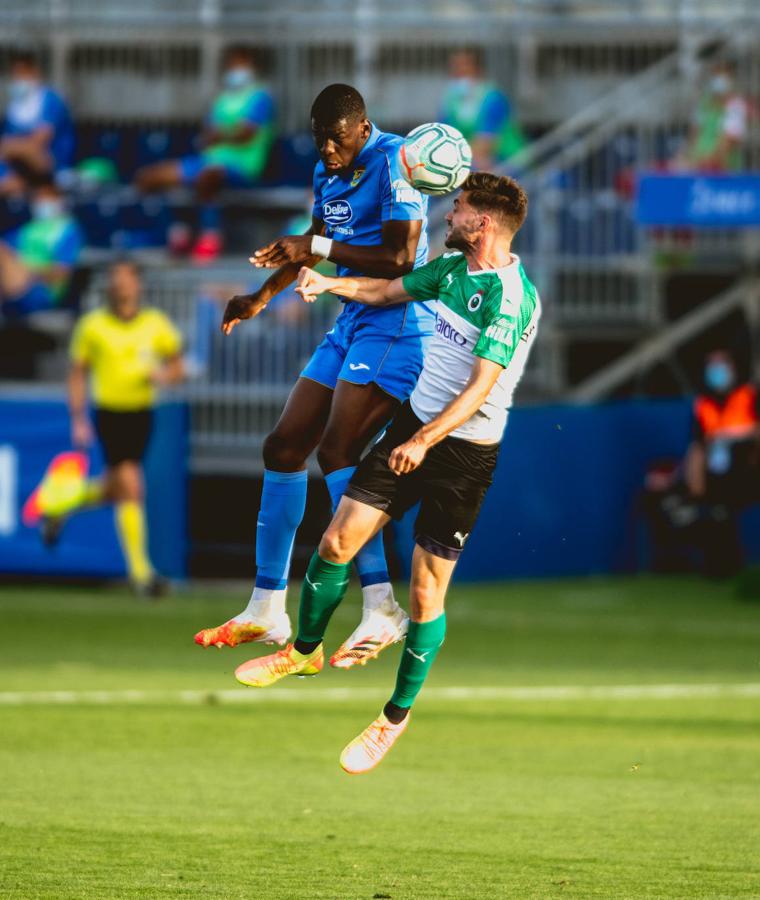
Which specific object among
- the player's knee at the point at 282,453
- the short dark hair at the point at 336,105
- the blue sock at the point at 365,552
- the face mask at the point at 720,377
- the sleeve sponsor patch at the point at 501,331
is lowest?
the face mask at the point at 720,377

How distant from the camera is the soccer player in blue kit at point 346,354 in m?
8.88

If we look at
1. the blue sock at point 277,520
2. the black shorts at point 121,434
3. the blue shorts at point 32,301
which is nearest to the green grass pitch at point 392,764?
the blue sock at point 277,520

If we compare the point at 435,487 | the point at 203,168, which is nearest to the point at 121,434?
the point at 203,168

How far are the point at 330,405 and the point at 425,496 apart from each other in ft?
2.30

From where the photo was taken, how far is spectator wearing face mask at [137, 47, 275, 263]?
21719 millimetres

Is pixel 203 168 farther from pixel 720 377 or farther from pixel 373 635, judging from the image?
pixel 373 635

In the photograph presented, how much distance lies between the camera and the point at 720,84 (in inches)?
815

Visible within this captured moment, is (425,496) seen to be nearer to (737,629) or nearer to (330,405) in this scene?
(330,405)

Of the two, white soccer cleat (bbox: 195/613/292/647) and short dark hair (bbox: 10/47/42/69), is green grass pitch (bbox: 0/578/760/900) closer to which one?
white soccer cleat (bbox: 195/613/292/647)

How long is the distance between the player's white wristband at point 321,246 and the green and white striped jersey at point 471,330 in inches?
14.2

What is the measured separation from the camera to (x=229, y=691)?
1410cm

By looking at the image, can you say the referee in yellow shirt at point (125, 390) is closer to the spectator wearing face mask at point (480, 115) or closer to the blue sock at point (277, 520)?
the spectator wearing face mask at point (480, 115)

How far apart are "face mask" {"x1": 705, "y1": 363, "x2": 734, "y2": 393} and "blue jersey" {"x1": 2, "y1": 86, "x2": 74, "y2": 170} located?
24.9 ft

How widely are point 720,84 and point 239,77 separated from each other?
16.5ft
